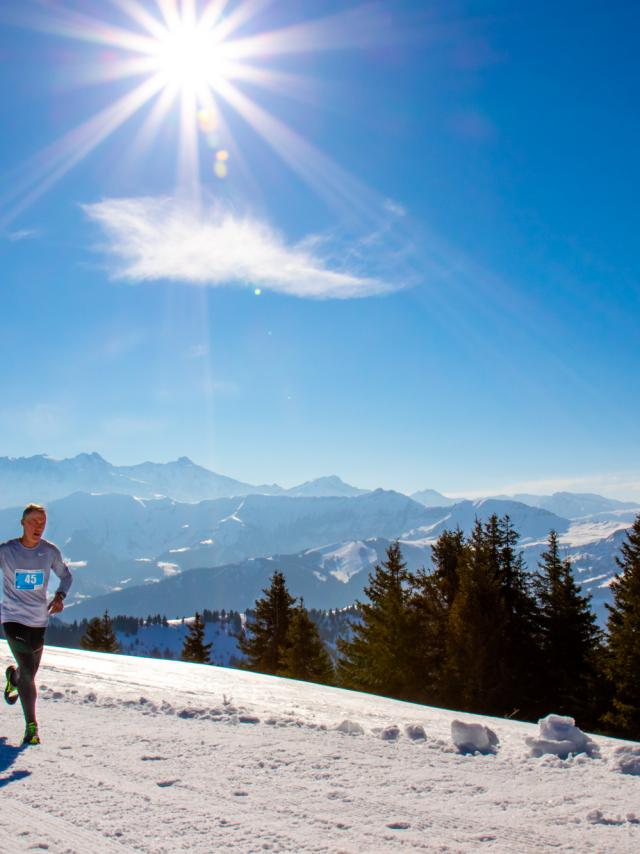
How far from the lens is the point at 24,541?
6.67 m

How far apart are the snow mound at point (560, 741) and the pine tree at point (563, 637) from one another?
1986cm

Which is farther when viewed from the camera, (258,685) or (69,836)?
(258,685)

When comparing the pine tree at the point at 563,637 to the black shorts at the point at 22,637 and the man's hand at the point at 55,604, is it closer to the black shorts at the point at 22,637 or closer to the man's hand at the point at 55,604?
the man's hand at the point at 55,604

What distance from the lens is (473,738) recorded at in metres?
6.04

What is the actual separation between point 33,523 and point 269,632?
3445 cm

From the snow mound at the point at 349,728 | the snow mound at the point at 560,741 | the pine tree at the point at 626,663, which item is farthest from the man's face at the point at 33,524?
the pine tree at the point at 626,663

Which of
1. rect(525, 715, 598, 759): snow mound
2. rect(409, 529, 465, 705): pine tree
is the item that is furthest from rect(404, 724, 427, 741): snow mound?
rect(409, 529, 465, 705): pine tree

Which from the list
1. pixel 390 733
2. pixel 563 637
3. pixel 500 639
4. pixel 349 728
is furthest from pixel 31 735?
pixel 563 637

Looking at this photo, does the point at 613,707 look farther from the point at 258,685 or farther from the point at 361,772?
the point at 361,772

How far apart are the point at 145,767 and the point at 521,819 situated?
3.19 metres

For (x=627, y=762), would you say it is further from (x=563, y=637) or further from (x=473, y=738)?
(x=563, y=637)

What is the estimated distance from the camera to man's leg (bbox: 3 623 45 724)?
249 inches

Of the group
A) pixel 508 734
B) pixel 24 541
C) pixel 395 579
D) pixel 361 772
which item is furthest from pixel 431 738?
pixel 395 579

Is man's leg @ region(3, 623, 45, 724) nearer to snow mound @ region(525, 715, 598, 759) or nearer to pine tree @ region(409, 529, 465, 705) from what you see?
snow mound @ region(525, 715, 598, 759)
